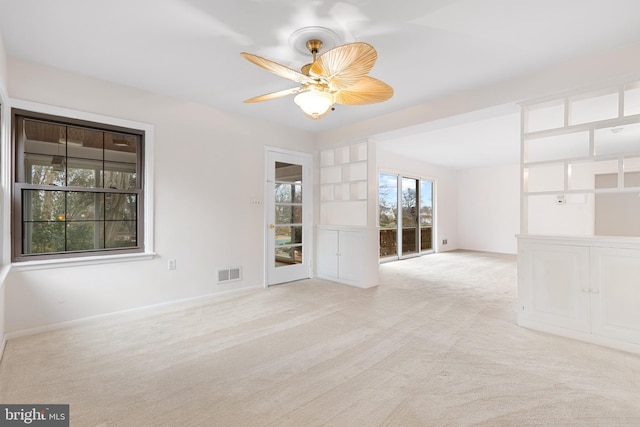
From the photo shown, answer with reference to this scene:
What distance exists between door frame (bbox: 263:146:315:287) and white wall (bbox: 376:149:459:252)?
2598mm

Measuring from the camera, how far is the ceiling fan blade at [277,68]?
187 cm

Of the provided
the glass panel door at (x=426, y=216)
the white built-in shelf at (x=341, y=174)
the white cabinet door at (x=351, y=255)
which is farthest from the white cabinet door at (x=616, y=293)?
the glass panel door at (x=426, y=216)

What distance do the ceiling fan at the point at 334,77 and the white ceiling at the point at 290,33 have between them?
395 mm

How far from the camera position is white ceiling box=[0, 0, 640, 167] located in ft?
6.67

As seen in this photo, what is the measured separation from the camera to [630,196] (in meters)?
6.54

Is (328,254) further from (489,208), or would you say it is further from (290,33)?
(489,208)

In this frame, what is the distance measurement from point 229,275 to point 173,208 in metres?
1.17

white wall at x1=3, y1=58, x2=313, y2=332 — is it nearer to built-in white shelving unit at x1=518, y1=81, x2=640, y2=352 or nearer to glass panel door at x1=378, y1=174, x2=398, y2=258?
glass panel door at x1=378, y1=174, x2=398, y2=258

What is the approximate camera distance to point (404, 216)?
757 centimetres

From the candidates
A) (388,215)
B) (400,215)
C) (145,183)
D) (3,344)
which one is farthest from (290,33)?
(400,215)

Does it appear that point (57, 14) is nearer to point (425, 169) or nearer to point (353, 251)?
point (353, 251)

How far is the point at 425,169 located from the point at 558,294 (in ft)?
18.7

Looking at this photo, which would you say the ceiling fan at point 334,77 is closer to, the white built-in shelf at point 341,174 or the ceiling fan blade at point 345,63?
the ceiling fan blade at point 345,63

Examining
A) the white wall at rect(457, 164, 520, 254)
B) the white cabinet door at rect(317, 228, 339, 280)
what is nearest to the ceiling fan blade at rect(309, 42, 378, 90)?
the white cabinet door at rect(317, 228, 339, 280)
